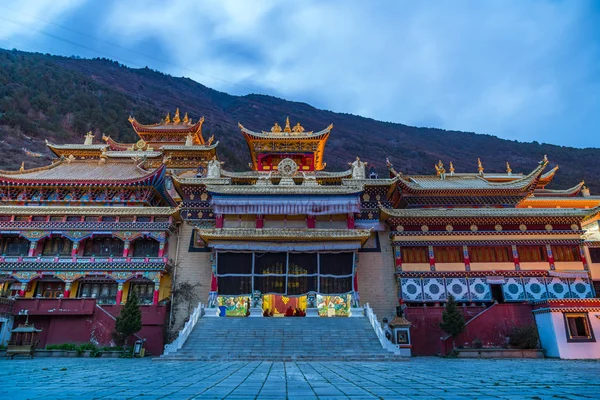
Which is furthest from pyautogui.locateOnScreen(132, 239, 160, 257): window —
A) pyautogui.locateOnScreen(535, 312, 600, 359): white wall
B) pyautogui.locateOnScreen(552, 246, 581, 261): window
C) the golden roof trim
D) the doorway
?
pyautogui.locateOnScreen(552, 246, 581, 261): window

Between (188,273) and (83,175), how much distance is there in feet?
34.4

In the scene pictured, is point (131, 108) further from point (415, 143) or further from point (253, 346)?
point (253, 346)

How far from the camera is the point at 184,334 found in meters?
15.0

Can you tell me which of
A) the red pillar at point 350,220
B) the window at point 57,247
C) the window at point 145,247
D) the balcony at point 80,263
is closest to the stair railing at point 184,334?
the balcony at point 80,263

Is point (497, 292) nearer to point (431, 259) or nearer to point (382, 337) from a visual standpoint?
point (431, 259)

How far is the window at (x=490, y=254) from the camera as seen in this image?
21.8 metres

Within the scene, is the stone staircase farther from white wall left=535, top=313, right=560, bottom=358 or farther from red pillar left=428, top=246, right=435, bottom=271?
white wall left=535, top=313, right=560, bottom=358

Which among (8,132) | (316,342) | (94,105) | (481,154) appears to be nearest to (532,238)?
(316,342)

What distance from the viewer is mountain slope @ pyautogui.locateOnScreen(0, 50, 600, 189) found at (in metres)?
66.2

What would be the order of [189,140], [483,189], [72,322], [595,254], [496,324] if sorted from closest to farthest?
[72,322], [496,324], [595,254], [483,189], [189,140]

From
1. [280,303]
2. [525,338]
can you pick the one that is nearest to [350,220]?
[280,303]

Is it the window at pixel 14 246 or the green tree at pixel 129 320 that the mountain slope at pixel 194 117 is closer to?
the window at pixel 14 246

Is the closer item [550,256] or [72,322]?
[72,322]

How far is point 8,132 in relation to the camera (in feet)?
193
